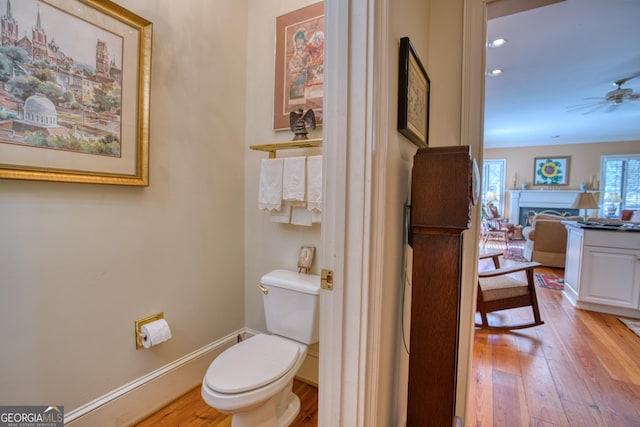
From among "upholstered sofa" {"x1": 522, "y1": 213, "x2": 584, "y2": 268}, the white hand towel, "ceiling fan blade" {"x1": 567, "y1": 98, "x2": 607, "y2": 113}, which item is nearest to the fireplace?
"ceiling fan blade" {"x1": 567, "y1": 98, "x2": 607, "y2": 113}

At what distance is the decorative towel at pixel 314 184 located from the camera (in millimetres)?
1586

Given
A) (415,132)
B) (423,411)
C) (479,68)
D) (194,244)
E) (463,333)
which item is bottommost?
(423,411)

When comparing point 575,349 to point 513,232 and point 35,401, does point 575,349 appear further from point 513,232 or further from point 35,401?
point 513,232

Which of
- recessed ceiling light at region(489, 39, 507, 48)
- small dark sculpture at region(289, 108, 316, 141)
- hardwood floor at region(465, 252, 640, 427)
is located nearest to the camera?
hardwood floor at region(465, 252, 640, 427)

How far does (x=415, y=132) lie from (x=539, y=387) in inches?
74.3

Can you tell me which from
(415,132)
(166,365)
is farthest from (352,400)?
(166,365)

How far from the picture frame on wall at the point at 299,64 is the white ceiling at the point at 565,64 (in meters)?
→ 1.64

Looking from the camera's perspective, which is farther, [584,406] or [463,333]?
[584,406]

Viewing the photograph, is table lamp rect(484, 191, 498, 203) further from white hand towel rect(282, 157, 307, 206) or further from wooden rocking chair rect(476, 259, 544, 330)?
white hand towel rect(282, 157, 307, 206)

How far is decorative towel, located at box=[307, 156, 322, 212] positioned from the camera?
159 cm

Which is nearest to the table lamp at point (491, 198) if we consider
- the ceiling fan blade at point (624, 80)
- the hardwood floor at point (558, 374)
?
the ceiling fan blade at point (624, 80)

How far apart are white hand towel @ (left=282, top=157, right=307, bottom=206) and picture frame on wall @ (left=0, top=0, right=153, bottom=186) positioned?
0.72 meters

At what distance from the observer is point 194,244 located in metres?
1.74

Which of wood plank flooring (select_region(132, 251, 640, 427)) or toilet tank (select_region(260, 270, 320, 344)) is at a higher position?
toilet tank (select_region(260, 270, 320, 344))
